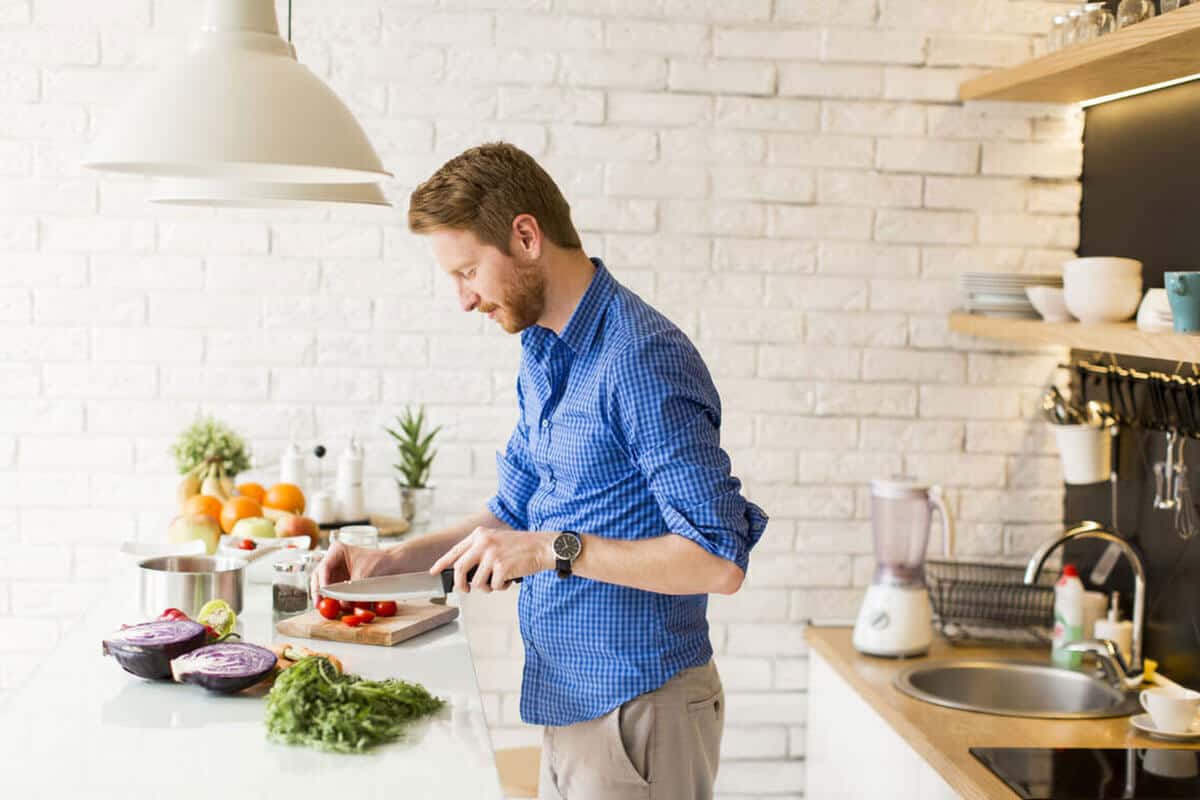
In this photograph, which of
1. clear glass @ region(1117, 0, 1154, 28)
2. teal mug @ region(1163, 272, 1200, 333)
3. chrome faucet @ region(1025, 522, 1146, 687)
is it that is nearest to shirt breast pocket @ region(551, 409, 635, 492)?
teal mug @ region(1163, 272, 1200, 333)

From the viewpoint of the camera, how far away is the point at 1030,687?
316cm

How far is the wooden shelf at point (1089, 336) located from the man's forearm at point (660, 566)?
109cm

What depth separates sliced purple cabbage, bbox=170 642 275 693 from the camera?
1.94 m

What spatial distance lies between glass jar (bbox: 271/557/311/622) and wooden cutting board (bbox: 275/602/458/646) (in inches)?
1.2

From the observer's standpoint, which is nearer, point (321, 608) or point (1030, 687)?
point (321, 608)

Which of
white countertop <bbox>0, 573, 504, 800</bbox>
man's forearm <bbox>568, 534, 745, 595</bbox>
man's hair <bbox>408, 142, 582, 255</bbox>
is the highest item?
man's hair <bbox>408, 142, 582, 255</bbox>

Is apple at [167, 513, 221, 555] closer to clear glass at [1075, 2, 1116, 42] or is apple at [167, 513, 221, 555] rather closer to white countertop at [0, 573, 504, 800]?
white countertop at [0, 573, 504, 800]

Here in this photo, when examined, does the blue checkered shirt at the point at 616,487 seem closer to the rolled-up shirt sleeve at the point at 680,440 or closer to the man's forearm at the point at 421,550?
the rolled-up shirt sleeve at the point at 680,440

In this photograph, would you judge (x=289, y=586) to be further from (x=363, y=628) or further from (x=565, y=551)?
(x=565, y=551)

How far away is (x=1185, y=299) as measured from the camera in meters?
2.51

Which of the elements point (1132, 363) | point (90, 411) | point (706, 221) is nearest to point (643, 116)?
point (706, 221)

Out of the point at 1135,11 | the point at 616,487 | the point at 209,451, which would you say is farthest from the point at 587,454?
the point at 1135,11

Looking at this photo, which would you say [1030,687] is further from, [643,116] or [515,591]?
[643,116]

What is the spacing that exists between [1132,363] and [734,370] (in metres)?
0.98
